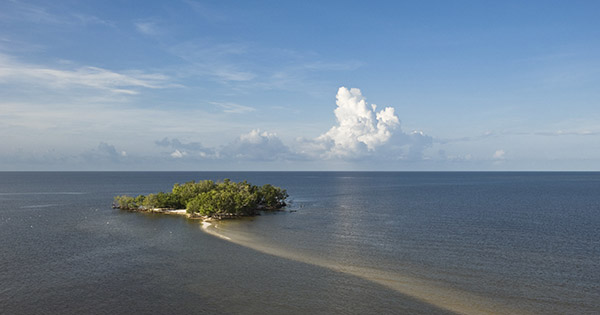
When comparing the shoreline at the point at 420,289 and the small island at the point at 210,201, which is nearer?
the shoreline at the point at 420,289

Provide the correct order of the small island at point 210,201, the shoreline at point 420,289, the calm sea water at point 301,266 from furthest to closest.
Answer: the small island at point 210,201 → the calm sea water at point 301,266 → the shoreline at point 420,289

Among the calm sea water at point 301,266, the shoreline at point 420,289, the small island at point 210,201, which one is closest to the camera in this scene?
the shoreline at point 420,289

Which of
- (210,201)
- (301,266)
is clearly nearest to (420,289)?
(301,266)

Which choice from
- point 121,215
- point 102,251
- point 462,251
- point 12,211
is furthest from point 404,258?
point 12,211

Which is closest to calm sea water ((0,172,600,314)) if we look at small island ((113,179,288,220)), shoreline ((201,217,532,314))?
shoreline ((201,217,532,314))

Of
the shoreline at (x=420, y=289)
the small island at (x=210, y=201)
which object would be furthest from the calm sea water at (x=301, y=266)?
the small island at (x=210, y=201)

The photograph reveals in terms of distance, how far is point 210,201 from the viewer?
107062 mm

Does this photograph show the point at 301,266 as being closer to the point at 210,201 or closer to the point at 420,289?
the point at 420,289

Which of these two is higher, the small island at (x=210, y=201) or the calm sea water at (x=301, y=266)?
the small island at (x=210, y=201)

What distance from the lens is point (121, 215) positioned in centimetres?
11756

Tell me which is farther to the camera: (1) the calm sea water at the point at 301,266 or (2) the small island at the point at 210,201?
(2) the small island at the point at 210,201

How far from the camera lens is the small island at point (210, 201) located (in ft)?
355

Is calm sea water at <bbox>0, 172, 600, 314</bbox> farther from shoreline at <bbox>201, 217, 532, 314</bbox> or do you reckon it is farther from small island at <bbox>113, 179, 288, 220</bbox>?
small island at <bbox>113, 179, 288, 220</bbox>

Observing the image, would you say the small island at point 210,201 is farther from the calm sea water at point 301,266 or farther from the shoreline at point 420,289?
the shoreline at point 420,289
